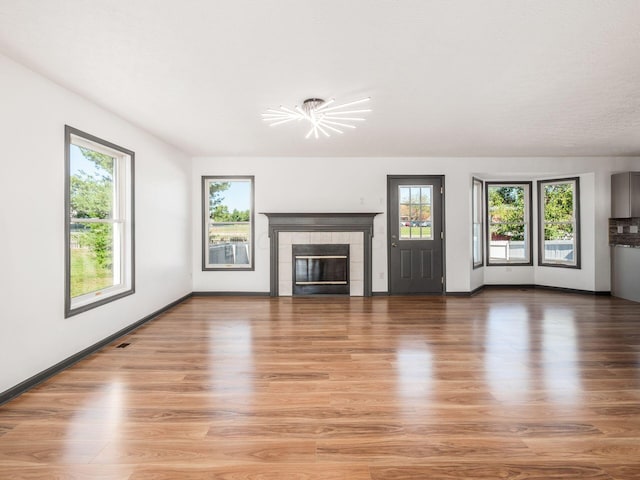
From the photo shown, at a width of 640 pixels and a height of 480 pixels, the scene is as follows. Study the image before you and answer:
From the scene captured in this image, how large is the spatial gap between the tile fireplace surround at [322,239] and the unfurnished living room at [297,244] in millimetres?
36

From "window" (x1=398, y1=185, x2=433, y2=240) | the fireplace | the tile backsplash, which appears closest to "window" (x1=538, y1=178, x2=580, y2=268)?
the tile backsplash

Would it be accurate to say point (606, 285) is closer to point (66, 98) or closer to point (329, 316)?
point (329, 316)

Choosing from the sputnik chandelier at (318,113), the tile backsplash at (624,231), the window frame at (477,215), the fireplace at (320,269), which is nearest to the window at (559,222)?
the tile backsplash at (624,231)

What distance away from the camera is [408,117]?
4.11 m

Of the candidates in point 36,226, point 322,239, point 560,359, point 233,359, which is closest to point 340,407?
point 233,359

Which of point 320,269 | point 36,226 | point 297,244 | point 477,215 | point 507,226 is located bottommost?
point 320,269

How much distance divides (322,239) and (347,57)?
4.02 metres

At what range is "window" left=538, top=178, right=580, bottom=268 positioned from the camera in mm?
6699

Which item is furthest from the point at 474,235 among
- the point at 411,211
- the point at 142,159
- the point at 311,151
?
the point at 142,159

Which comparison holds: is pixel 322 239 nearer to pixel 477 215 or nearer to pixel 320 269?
pixel 320 269

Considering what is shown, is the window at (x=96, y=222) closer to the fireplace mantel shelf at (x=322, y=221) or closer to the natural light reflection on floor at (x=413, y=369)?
the fireplace mantel shelf at (x=322, y=221)

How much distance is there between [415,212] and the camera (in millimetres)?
6562

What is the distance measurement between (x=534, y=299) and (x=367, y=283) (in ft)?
9.35

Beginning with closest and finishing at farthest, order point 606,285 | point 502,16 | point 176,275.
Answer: point 502,16
point 176,275
point 606,285
